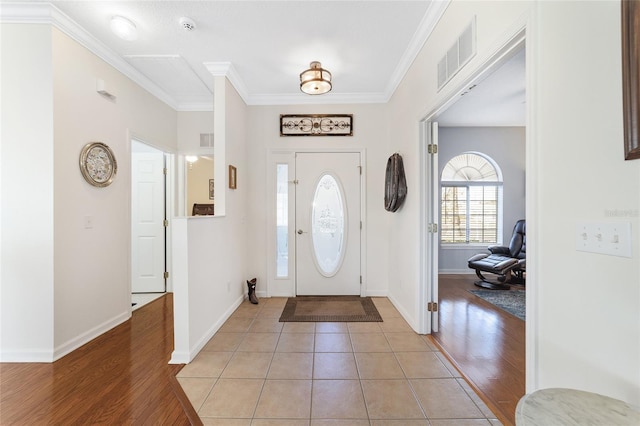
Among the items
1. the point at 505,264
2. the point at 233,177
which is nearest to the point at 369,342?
the point at 233,177

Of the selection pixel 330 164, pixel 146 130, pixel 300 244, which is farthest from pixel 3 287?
pixel 330 164

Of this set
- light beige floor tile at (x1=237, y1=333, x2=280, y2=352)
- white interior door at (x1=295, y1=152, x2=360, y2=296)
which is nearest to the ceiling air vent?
white interior door at (x1=295, y1=152, x2=360, y2=296)

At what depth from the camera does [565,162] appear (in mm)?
1076

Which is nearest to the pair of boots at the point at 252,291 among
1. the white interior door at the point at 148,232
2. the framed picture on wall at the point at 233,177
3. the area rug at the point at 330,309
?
the area rug at the point at 330,309

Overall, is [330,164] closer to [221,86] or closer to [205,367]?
[221,86]

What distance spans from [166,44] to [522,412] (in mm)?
3517

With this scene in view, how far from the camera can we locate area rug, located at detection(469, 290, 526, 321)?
3.17 meters

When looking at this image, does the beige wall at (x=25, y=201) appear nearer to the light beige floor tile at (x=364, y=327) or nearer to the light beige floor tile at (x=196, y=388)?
the light beige floor tile at (x=196, y=388)

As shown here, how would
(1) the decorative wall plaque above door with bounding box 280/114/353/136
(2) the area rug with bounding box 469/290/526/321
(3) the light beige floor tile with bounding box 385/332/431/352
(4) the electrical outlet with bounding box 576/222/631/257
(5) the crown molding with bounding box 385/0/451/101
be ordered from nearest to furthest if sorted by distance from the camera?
1. (4) the electrical outlet with bounding box 576/222/631/257
2. (5) the crown molding with bounding box 385/0/451/101
3. (3) the light beige floor tile with bounding box 385/332/431/352
4. (2) the area rug with bounding box 469/290/526/321
5. (1) the decorative wall plaque above door with bounding box 280/114/353/136

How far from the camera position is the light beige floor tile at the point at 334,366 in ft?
6.46

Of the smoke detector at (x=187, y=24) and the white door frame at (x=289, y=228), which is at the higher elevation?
the smoke detector at (x=187, y=24)

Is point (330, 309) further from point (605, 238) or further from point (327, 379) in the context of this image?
point (605, 238)

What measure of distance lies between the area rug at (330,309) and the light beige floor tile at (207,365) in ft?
2.75

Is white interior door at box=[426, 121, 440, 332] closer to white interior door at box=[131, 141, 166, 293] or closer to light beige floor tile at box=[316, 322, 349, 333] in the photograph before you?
light beige floor tile at box=[316, 322, 349, 333]
